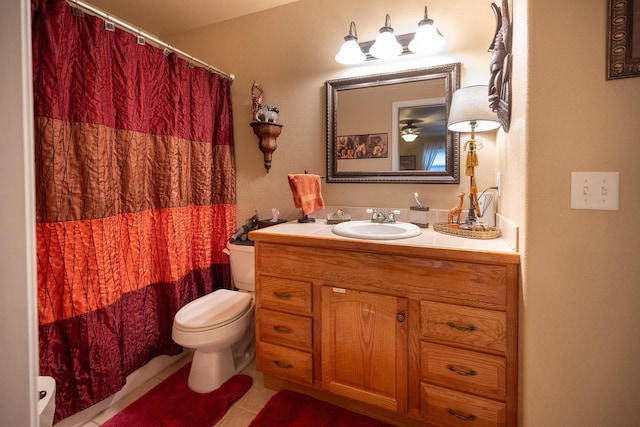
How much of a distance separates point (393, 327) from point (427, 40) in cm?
152

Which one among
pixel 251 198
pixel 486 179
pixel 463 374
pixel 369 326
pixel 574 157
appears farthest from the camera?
pixel 251 198

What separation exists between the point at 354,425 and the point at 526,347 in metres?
0.89

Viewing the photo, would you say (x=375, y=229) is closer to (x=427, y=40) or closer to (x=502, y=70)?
(x=502, y=70)

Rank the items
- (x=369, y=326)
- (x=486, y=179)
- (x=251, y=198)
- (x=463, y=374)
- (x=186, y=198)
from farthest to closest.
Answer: (x=251, y=198) → (x=186, y=198) → (x=486, y=179) → (x=369, y=326) → (x=463, y=374)

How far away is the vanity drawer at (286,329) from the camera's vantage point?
150 centimetres

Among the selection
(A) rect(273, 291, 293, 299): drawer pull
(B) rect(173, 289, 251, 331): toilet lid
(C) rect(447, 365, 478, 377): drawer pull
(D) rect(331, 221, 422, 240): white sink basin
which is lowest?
(C) rect(447, 365, 478, 377): drawer pull

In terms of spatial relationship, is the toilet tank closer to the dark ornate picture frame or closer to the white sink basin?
the white sink basin

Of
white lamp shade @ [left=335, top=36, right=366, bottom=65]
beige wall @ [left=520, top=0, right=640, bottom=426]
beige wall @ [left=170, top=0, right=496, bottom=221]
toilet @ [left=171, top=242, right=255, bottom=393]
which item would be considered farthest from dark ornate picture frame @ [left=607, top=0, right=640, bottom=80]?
toilet @ [left=171, top=242, right=255, bottom=393]

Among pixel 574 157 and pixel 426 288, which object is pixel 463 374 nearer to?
pixel 426 288

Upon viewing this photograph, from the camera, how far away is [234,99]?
2338 millimetres

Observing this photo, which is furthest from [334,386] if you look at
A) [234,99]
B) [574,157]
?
[234,99]

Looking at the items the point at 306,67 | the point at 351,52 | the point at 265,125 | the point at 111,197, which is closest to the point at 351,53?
the point at 351,52

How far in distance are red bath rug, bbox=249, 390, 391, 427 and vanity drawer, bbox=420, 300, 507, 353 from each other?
0.61m

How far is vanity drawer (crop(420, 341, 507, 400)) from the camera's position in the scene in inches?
45.2
